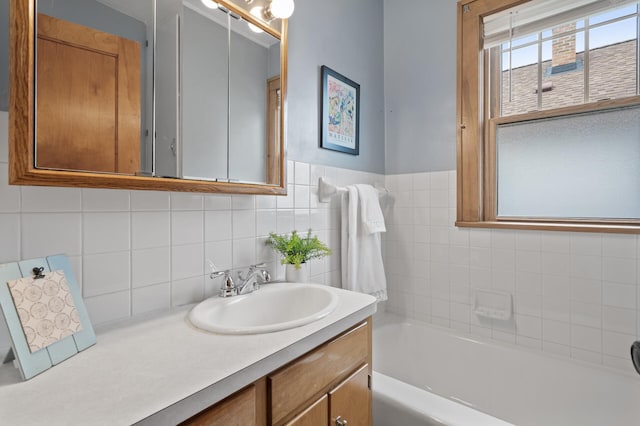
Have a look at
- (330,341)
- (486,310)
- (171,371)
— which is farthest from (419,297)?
(171,371)

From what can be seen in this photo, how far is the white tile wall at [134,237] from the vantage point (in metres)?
0.75

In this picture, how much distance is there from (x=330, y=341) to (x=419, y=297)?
1278 mm

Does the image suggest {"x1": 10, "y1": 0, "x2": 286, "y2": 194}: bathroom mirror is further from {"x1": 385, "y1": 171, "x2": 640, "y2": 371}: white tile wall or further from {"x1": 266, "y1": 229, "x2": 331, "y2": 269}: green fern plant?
{"x1": 385, "y1": 171, "x2": 640, "y2": 371}: white tile wall

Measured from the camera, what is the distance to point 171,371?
0.62 m

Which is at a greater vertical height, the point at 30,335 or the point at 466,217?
the point at 466,217

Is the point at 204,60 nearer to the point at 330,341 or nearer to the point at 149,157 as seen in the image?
the point at 149,157

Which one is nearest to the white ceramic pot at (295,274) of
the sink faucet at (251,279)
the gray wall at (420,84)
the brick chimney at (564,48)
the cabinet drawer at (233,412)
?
the sink faucet at (251,279)

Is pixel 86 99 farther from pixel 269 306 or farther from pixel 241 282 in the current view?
pixel 269 306

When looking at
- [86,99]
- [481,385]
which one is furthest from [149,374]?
[481,385]

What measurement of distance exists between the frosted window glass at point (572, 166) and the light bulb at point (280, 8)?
1.33 meters

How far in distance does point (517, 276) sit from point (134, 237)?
5.87 ft

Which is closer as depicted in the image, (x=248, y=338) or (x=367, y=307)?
(x=248, y=338)

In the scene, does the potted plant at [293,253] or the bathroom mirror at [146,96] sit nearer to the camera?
the bathroom mirror at [146,96]

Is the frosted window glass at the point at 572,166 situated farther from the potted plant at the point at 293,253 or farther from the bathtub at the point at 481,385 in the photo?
the potted plant at the point at 293,253
